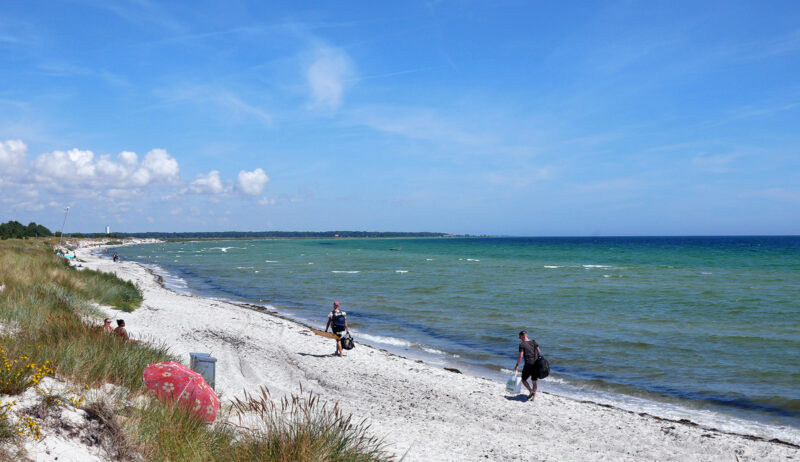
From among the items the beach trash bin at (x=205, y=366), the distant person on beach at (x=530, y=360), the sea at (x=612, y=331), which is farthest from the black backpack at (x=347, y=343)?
the beach trash bin at (x=205, y=366)

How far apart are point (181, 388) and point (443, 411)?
223 inches

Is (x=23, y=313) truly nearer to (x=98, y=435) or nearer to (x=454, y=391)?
(x=98, y=435)

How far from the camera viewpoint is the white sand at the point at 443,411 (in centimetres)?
862

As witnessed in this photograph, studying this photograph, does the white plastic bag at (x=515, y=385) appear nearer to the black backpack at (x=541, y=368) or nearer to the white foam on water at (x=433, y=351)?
the black backpack at (x=541, y=368)

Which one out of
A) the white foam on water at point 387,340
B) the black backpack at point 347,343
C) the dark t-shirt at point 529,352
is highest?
the dark t-shirt at point 529,352

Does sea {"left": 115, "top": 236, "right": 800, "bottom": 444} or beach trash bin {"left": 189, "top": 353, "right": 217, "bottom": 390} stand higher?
beach trash bin {"left": 189, "top": 353, "right": 217, "bottom": 390}

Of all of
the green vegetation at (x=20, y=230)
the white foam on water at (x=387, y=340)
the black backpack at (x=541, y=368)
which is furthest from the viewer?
the green vegetation at (x=20, y=230)

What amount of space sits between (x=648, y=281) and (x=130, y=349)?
39.2 metres

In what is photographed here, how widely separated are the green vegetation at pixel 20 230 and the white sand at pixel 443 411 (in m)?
84.2

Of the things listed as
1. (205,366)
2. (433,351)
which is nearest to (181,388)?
(205,366)

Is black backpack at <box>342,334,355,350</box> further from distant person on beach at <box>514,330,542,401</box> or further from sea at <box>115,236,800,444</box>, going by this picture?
distant person on beach at <box>514,330,542,401</box>

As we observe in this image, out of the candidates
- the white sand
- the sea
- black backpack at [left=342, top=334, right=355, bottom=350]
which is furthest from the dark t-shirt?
black backpack at [left=342, top=334, right=355, bottom=350]

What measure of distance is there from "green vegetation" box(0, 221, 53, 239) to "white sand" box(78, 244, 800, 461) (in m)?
84.2

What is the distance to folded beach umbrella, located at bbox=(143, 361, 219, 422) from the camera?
6.45 meters
